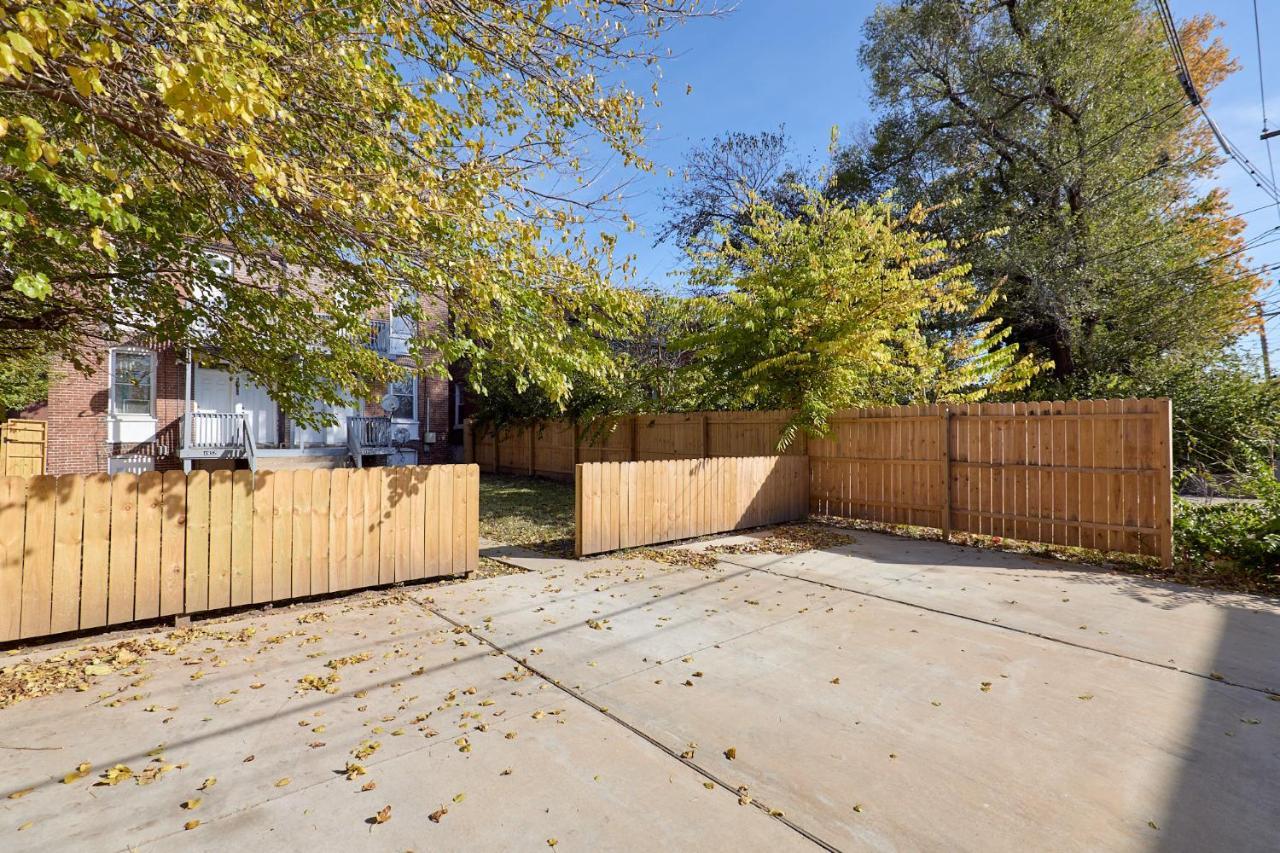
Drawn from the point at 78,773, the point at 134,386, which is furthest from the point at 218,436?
the point at 78,773

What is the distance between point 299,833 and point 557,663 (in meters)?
1.89

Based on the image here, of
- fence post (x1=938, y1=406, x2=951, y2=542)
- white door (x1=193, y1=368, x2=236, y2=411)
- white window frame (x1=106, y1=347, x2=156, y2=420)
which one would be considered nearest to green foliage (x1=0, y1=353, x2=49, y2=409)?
white window frame (x1=106, y1=347, x2=156, y2=420)

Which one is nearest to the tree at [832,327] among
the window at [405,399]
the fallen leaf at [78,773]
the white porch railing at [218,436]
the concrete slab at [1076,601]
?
the concrete slab at [1076,601]

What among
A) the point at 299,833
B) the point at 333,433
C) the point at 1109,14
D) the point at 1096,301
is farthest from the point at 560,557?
the point at 1109,14

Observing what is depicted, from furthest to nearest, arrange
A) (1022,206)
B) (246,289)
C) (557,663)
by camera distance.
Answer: (1022,206) → (246,289) → (557,663)

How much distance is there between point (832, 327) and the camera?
10.3 meters

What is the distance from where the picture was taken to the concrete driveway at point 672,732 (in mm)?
2367

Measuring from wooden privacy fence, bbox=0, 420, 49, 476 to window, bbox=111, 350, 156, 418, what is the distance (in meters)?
3.81

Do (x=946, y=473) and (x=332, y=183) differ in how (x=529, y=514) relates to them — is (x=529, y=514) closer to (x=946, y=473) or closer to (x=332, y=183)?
(x=946, y=473)

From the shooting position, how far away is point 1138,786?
2.62 metres

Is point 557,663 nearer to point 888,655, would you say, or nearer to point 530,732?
point 530,732

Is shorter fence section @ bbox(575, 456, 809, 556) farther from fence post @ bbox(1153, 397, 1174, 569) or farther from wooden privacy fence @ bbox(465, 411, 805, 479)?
fence post @ bbox(1153, 397, 1174, 569)

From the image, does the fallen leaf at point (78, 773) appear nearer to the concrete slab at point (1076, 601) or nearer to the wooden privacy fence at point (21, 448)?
the concrete slab at point (1076, 601)

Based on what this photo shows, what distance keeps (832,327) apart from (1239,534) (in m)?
5.63
